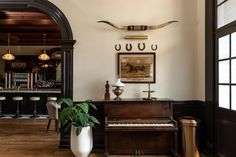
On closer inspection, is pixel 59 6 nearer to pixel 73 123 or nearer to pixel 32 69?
pixel 73 123

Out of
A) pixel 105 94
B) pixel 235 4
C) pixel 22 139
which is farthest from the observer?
pixel 22 139

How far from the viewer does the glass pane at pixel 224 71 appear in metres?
3.94

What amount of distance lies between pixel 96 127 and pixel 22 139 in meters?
2.12

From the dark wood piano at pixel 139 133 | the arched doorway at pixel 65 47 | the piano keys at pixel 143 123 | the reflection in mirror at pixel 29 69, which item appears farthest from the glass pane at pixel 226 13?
the reflection in mirror at pixel 29 69

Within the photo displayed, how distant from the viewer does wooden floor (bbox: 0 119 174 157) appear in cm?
493

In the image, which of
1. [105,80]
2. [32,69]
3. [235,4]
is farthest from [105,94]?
[32,69]

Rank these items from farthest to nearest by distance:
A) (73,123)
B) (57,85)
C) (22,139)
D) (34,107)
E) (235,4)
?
(57,85) < (34,107) < (22,139) < (73,123) < (235,4)

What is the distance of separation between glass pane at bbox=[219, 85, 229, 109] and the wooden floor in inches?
89.4

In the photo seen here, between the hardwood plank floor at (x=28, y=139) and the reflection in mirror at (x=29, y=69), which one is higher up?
the reflection in mirror at (x=29, y=69)

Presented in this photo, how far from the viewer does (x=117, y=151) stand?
4.73m

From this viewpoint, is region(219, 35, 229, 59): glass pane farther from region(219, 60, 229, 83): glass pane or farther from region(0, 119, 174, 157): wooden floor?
region(0, 119, 174, 157): wooden floor

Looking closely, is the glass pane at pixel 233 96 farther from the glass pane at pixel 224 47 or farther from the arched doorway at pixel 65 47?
the arched doorway at pixel 65 47

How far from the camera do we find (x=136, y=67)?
5.16 meters

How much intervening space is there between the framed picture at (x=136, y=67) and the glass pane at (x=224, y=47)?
1.33 meters
